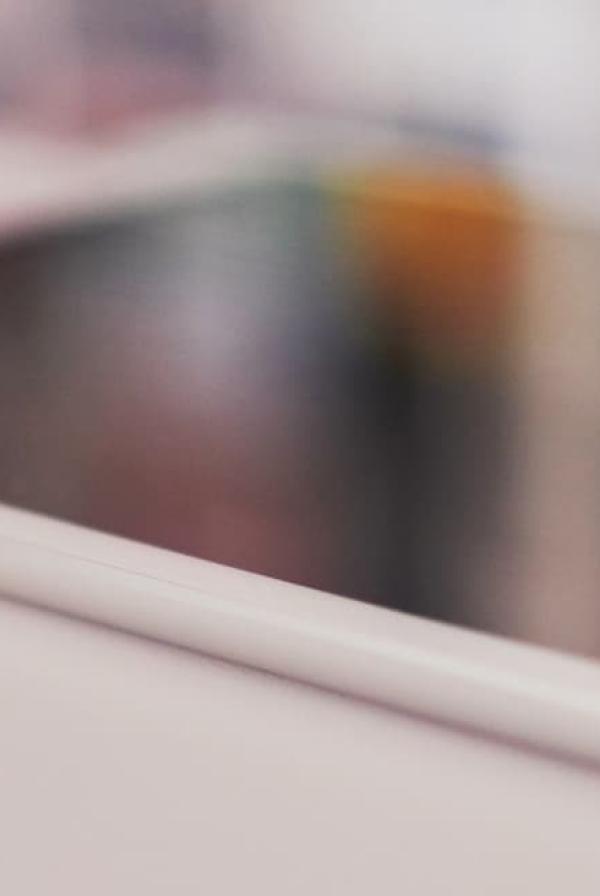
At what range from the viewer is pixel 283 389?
0.77m

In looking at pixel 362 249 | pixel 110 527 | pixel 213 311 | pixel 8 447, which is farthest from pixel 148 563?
pixel 362 249

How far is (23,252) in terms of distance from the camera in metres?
0.89

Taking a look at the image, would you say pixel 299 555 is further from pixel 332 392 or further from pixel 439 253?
pixel 439 253

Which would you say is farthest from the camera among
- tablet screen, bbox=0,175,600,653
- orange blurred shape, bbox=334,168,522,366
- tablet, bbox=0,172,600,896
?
orange blurred shape, bbox=334,168,522,366

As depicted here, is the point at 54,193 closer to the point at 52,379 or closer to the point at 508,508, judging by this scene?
the point at 52,379

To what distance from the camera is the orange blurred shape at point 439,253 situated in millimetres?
832

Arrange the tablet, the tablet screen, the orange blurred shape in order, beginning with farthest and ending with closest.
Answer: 1. the orange blurred shape
2. the tablet screen
3. the tablet

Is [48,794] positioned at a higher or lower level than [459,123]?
lower

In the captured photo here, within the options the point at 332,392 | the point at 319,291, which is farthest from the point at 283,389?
the point at 319,291

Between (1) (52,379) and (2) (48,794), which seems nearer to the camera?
(2) (48,794)

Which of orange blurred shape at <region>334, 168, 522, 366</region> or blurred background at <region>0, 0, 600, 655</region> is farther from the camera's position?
orange blurred shape at <region>334, 168, 522, 366</region>

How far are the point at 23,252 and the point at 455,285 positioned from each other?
0.29m

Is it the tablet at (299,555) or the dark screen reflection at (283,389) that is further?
the dark screen reflection at (283,389)

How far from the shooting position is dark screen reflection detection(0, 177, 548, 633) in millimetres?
590
